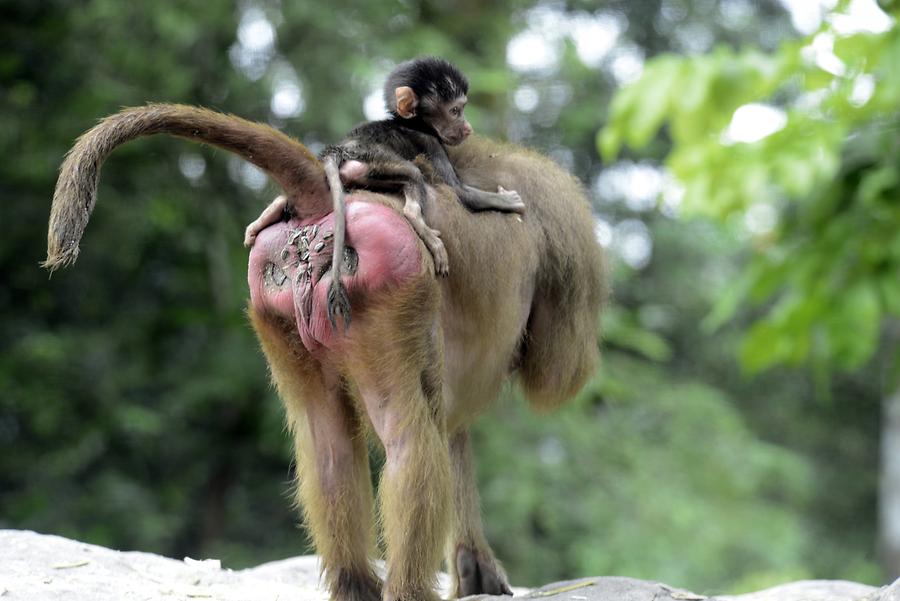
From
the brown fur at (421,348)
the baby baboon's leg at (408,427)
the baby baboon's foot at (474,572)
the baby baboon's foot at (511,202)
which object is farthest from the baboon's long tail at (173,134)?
the baby baboon's foot at (474,572)

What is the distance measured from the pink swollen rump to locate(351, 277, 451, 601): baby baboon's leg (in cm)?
9

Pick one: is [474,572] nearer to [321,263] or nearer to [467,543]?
[467,543]

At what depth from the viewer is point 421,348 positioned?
152 inches

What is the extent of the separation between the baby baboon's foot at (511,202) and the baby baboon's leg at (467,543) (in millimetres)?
1241

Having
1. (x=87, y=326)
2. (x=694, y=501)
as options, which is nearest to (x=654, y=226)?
(x=694, y=501)

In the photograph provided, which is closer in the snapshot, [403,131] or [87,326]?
[403,131]

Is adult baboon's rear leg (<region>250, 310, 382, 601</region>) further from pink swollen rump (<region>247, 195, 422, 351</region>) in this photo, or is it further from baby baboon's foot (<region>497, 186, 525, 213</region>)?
baby baboon's foot (<region>497, 186, 525, 213</region>)

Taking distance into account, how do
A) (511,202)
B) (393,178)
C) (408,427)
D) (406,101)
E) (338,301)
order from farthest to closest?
(406,101), (511,202), (393,178), (408,427), (338,301)

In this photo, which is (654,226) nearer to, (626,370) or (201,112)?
(626,370)

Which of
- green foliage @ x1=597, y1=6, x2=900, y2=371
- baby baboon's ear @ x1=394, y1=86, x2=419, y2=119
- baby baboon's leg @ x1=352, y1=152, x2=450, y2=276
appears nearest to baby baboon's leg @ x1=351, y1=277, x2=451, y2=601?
baby baboon's leg @ x1=352, y1=152, x2=450, y2=276

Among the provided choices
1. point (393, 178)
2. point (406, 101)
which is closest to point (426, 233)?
point (393, 178)

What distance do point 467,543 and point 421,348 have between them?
152cm

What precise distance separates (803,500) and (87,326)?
1216 centimetres

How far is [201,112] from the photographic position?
12.6 feet
